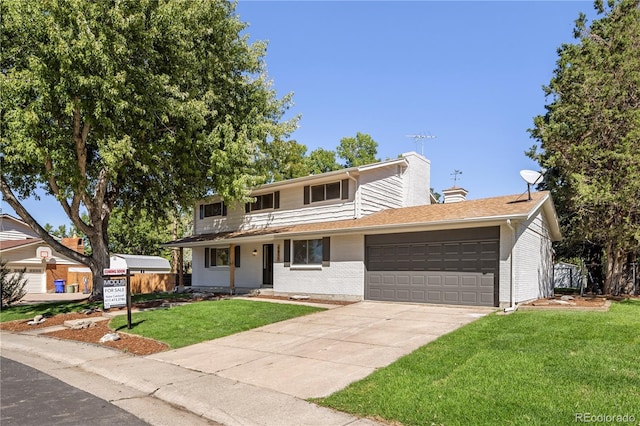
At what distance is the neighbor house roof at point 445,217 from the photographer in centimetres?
1366

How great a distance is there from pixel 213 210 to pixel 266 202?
4354mm

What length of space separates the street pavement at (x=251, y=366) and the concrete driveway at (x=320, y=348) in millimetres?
19

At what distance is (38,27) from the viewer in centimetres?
1288

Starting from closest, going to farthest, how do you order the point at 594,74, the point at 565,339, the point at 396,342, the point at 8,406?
the point at 8,406, the point at 565,339, the point at 396,342, the point at 594,74

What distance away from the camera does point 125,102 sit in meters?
13.1

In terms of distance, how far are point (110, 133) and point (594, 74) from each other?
63.0ft

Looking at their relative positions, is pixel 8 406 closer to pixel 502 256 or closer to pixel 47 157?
pixel 47 157

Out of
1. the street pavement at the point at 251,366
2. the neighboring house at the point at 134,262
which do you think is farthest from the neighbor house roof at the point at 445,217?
the neighboring house at the point at 134,262

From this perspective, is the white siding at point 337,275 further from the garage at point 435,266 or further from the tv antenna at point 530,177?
the tv antenna at point 530,177

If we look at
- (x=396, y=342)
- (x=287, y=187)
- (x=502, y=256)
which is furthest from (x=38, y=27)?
(x=502, y=256)

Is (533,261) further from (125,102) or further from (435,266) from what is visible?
(125,102)

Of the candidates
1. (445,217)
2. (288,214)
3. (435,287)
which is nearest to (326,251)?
(288,214)

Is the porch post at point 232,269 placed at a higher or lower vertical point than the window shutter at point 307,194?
lower

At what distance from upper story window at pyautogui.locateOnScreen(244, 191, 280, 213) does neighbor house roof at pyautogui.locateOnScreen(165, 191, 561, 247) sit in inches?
57.4
